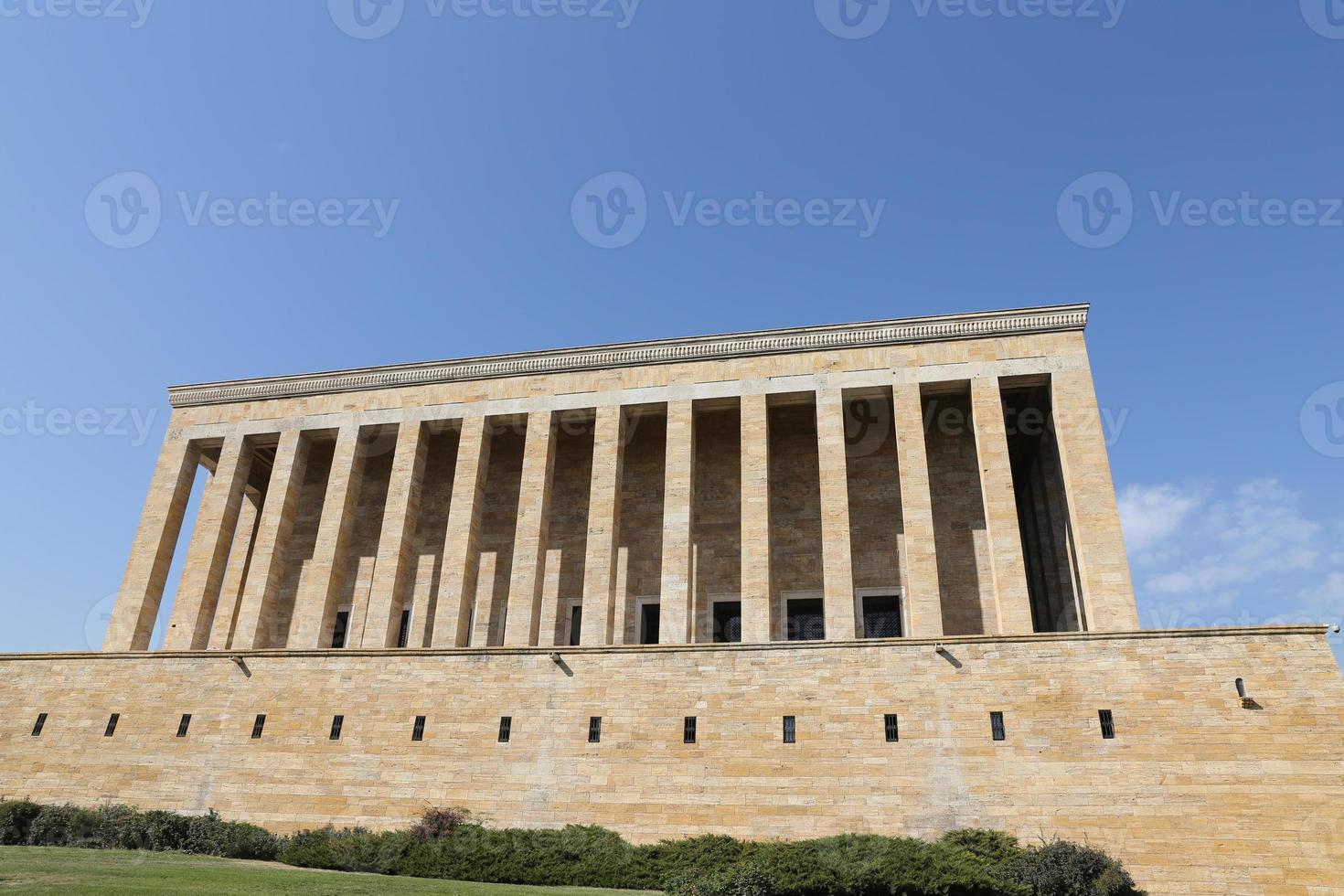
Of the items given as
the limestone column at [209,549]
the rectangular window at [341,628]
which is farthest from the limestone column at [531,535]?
the limestone column at [209,549]

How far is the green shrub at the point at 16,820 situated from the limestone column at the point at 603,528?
11861 millimetres

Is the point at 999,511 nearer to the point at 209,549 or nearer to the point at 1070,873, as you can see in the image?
the point at 1070,873

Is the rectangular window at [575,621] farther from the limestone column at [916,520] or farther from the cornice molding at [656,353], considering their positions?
the limestone column at [916,520]

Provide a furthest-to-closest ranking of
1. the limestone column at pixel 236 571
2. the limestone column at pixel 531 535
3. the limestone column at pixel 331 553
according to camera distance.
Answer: the limestone column at pixel 236 571
the limestone column at pixel 331 553
the limestone column at pixel 531 535

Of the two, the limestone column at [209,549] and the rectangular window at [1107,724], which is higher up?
the limestone column at [209,549]

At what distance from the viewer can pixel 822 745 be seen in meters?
17.4

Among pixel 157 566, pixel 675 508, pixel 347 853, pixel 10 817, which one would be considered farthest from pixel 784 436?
pixel 10 817

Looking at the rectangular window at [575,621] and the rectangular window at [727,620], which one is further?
the rectangular window at [575,621]

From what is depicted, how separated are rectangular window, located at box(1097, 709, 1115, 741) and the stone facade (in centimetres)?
11

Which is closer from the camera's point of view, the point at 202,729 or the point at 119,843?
the point at 119,843

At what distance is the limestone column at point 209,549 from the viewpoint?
83.3 ft

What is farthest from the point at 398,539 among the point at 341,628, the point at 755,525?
the point at 755,525

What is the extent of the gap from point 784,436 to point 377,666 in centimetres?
1334

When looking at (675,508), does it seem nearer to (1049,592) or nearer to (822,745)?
(822,745)
